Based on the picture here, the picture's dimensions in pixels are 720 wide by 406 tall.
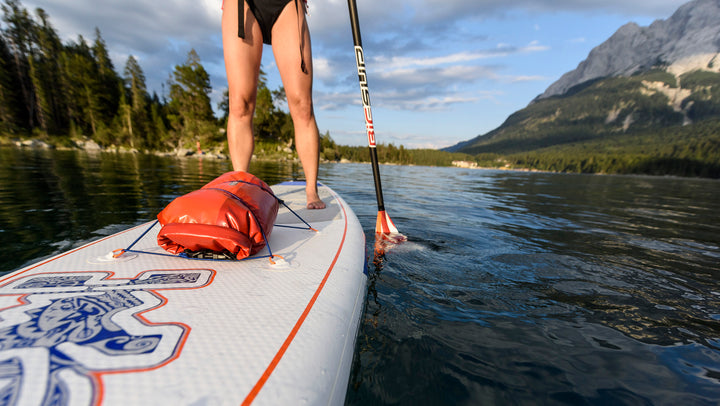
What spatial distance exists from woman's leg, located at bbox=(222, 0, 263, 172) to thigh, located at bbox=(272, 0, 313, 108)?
0.20m

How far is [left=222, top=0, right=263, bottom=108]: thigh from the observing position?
8.21 feet

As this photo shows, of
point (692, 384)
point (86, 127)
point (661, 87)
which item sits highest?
point (661, 87)

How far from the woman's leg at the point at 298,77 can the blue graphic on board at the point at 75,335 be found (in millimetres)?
1906

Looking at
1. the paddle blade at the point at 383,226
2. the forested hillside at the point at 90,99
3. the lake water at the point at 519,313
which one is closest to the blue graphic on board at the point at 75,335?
the lake water at the point at 519,313

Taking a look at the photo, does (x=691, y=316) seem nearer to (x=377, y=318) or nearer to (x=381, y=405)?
(x=377, y=318)

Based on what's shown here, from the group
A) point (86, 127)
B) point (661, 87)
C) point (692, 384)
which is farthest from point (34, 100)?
point (661, 87)

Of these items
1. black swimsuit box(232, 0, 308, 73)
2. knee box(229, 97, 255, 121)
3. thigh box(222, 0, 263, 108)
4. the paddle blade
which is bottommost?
the paddle blade

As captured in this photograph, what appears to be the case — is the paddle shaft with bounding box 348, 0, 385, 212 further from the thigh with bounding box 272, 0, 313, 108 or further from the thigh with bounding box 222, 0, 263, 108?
the thigh with bounding box 222, 0, 263, 108

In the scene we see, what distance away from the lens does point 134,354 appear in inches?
28.7

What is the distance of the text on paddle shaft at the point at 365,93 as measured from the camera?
3.28 metres

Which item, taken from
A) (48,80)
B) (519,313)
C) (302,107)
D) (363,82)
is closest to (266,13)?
(302,107)

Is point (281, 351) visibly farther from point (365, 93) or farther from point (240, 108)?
point (365, 93)

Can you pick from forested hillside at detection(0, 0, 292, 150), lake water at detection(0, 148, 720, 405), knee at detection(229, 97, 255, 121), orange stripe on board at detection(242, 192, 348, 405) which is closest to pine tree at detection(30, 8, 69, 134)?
forested hillside at detection(0, 0, 292, 150)

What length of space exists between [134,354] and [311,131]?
251cm
